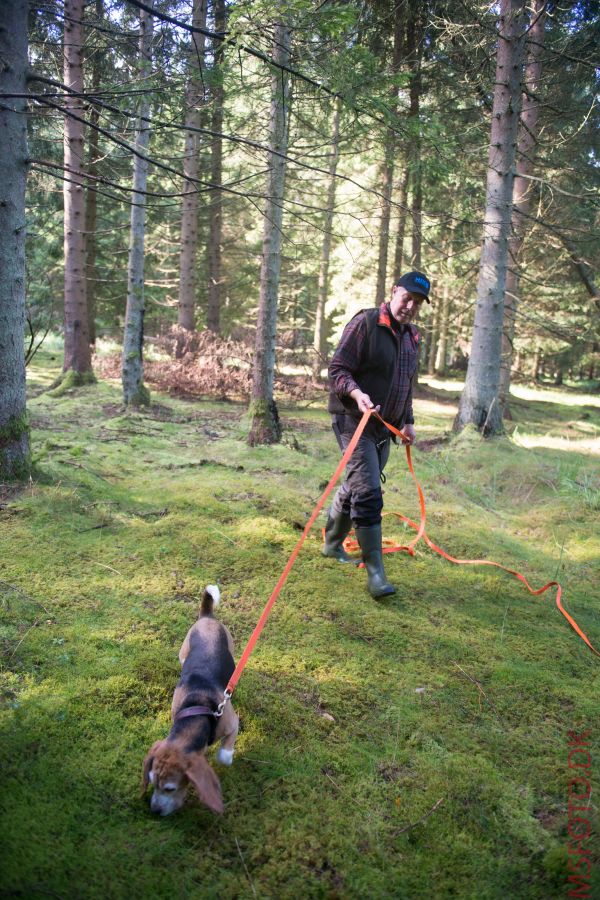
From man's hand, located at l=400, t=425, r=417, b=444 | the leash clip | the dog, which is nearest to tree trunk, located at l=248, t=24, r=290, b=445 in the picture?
man's hand, located at l=400, t=425, r=417, b=444

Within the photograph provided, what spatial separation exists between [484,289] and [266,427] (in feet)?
13.6

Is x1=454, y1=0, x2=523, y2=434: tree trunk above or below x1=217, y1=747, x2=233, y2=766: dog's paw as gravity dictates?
above

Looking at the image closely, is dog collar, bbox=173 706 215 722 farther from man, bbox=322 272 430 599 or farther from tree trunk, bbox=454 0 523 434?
tree trunk, bbox=454 0 523 434

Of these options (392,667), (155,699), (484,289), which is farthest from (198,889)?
(484,289)

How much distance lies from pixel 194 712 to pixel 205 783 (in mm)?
330

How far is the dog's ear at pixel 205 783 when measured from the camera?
2.01m

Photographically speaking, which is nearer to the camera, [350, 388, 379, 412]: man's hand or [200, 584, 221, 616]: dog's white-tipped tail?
[200, 584, 221, 616]: dog's white-tipped tail

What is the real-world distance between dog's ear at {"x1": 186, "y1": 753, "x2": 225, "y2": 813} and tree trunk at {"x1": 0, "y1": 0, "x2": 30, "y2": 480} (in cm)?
343

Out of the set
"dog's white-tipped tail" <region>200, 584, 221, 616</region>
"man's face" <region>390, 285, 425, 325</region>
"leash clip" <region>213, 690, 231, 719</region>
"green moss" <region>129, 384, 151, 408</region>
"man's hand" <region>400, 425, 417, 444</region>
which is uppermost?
"man's face" <region>390, 285, 425, 325</region>

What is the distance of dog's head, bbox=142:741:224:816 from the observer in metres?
2.13

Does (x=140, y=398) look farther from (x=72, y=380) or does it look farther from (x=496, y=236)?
(x=496, y=236)

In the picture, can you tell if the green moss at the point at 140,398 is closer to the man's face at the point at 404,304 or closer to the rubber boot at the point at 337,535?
the rubber boot at the point at 337,535

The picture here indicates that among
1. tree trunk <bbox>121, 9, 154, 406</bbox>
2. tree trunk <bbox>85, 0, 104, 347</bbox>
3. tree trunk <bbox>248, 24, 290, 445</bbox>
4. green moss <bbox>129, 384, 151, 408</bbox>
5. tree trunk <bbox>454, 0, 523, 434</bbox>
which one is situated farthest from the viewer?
tree trunk <bbox>85, 0, 104, 347</bbox>

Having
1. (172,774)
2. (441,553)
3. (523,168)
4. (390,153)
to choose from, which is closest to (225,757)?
(172,774)
